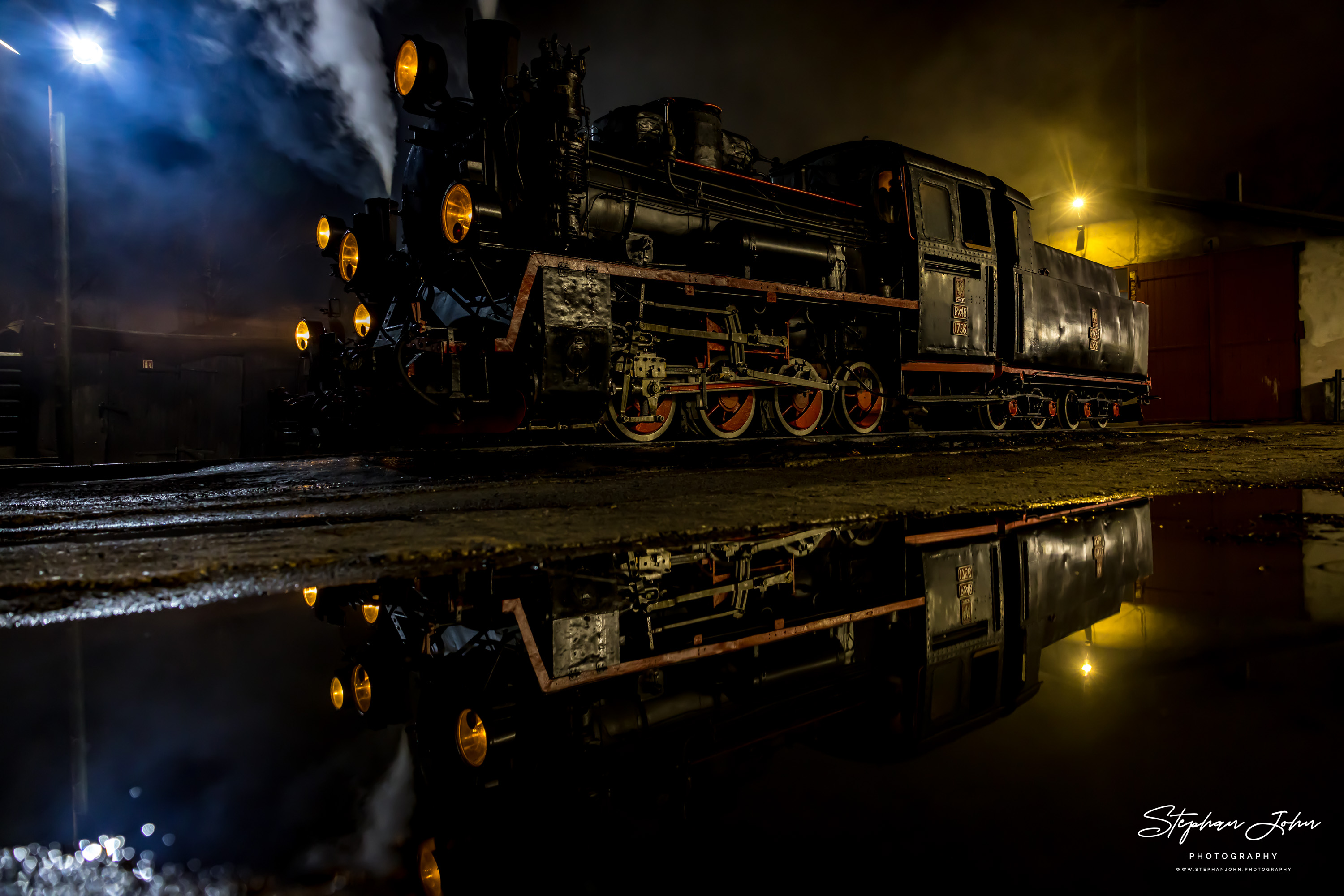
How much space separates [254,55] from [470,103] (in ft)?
118

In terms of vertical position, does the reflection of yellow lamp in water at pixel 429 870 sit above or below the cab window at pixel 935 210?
below

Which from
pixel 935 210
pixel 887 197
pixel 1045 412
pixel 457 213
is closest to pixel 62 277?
pixel 457 213

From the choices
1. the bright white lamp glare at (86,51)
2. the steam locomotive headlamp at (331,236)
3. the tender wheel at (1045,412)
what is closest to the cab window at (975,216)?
the tender wheel at (1045,412)

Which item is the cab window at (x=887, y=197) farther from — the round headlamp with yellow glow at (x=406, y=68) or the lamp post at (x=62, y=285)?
the lamp post at (x=62, y=285)

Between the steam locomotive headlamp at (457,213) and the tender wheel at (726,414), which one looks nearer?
the steam locomotive headlamp at (457,213)

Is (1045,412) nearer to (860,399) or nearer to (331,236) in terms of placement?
(860,399)

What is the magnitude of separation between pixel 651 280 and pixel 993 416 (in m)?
6.15

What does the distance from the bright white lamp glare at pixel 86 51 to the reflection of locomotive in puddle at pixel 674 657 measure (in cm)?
1137

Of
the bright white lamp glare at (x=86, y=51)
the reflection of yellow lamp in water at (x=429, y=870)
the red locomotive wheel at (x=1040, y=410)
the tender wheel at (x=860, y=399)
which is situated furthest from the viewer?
the red locomotive wheel at (x=1040, y=410)

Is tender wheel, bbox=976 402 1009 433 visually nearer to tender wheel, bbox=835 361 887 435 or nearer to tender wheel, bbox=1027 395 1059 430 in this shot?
tender wheel, bbox=1027 395 1059 430

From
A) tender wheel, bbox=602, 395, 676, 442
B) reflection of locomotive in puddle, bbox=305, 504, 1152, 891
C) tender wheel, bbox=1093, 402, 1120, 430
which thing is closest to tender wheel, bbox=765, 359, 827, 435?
tender wheel, bbox=602, 395, 676, 442

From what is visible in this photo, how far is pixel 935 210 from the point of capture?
7.28 metres

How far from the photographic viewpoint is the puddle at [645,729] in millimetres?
625

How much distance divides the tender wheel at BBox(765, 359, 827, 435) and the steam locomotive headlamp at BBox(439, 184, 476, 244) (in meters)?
3.11
